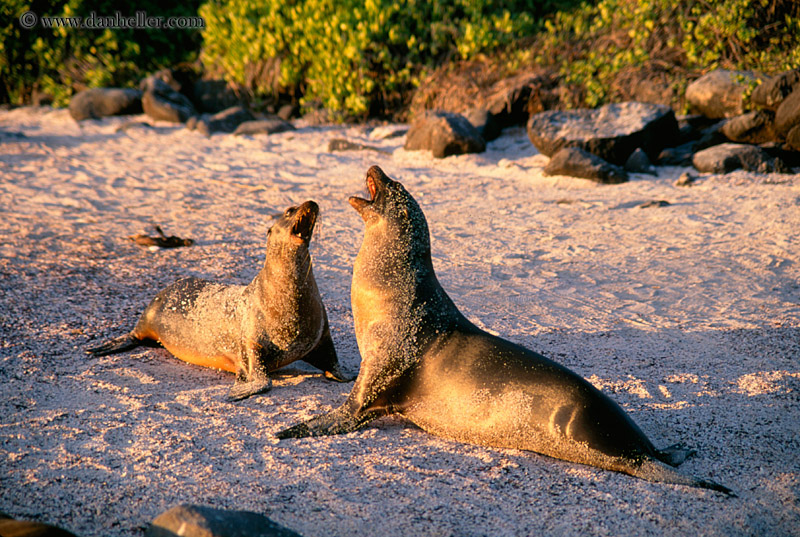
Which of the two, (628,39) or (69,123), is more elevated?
(628,39)

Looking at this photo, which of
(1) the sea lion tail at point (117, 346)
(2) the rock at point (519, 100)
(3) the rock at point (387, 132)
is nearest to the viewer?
(1) the sea lion tail at point (117, 346)

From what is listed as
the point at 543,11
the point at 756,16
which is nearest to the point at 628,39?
the point at 756,16

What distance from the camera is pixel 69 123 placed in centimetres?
1135

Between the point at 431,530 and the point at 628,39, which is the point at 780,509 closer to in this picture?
the point at 431,530

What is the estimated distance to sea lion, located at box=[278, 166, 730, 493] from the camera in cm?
282

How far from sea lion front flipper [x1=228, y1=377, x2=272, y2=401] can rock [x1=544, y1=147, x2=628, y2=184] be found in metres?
5.22

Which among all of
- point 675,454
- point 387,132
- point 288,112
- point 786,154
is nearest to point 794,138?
point 786,154

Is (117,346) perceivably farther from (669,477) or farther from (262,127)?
(262,127)

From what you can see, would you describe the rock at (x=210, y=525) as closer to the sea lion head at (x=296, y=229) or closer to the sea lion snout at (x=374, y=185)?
the sea lion snout at (x=374, y=185)

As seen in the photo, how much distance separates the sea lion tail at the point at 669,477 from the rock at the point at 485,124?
7031 mm

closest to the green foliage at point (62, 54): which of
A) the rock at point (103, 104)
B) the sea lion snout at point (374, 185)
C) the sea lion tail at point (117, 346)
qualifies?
the rock at point (103, 104)

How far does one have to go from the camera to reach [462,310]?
4793 millimetres

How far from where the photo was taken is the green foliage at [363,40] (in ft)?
35.9

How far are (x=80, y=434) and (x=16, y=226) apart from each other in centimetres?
417
